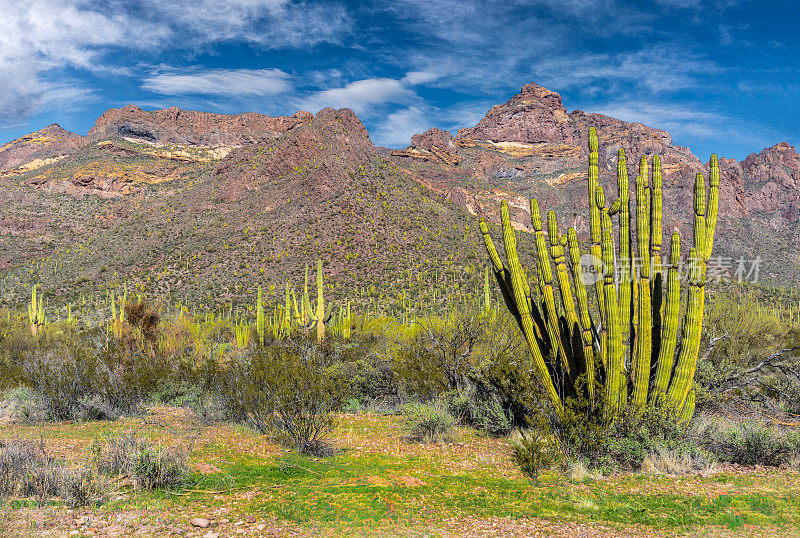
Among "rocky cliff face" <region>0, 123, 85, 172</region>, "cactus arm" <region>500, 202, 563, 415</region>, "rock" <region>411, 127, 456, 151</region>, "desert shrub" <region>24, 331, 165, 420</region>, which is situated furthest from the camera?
"rocky cliff face" <region>0, 123, 85, 172</region>

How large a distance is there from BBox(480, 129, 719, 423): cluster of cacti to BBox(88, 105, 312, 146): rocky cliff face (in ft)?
370

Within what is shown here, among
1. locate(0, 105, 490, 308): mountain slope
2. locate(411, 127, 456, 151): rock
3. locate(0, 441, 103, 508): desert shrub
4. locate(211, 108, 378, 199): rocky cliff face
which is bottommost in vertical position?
locate(0, 441, 103, 508): desert shrub

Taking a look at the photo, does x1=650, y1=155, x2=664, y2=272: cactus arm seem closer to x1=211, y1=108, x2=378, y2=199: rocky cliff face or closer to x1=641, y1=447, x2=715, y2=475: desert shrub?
x1=641, y1=447, x2=715, y2=475: desert shrub

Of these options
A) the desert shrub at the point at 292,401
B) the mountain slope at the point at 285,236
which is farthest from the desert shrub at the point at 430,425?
the mountain slope at the point at 285,236

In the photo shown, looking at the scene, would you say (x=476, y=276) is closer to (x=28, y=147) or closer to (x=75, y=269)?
(x=75, y=269)

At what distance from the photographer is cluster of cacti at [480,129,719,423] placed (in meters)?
7.34

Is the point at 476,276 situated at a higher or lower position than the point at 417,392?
higher

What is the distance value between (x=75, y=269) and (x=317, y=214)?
22.5 metres

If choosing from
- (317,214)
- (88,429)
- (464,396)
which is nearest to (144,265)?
(317,214)

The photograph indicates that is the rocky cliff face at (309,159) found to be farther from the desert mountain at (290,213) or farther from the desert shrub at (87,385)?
the desert shrub at (87,385)

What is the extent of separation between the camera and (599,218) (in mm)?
7738

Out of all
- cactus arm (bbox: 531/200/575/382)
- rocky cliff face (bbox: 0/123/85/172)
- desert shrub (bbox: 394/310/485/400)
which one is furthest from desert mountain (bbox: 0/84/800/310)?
cactus arm (bbox: 531/200/575/382)

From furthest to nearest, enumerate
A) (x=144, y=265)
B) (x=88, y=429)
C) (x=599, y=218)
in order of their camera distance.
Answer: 1. (x=144, y=265)
2. (x=88, y=429)
3. (x=599, y=218)

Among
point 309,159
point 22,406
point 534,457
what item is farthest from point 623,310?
point 309,159
